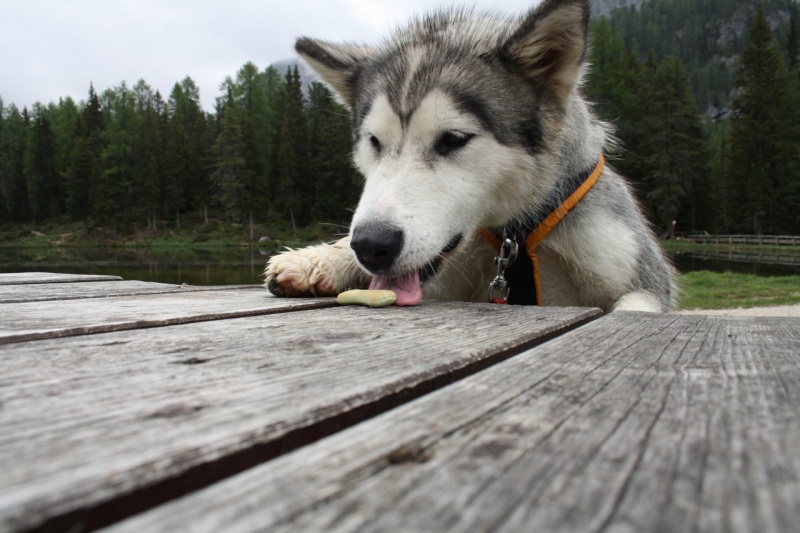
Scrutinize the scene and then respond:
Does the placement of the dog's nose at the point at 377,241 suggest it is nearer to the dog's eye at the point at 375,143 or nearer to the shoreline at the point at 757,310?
the dog's eye at the point at 375,143

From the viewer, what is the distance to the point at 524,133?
327 centimetres

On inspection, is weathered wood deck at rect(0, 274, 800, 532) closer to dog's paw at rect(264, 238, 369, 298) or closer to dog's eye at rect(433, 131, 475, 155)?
dog's paw at rect(264, 238, 369, 298)

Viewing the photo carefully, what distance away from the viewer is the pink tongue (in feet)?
8.77

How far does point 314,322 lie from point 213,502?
1.33 m

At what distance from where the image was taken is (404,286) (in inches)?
109

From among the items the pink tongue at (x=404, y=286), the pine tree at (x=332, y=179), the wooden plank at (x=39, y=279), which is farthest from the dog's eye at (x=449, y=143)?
the pine tree at (x=332, y=179)

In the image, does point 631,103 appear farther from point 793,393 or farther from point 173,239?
point 793,393

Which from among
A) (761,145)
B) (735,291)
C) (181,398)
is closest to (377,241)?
(181,398)

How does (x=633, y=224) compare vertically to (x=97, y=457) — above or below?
above

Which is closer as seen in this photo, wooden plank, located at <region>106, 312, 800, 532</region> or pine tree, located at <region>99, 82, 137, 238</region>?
wooden plank, located at <region>106, 312, 800, 532</region>

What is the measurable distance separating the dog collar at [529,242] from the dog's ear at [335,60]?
162 cm

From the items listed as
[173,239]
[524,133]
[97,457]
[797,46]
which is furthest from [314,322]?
[797,46]

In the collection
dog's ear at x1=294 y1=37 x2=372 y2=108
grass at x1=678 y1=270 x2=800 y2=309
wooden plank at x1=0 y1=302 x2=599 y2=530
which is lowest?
grass at x1=678 y1=270 x2=800 y2=309

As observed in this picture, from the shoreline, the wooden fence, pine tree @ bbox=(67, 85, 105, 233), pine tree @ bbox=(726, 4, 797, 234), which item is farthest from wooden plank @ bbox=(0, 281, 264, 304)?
pine tree @ bbox=(67, 85, 105, 233)
